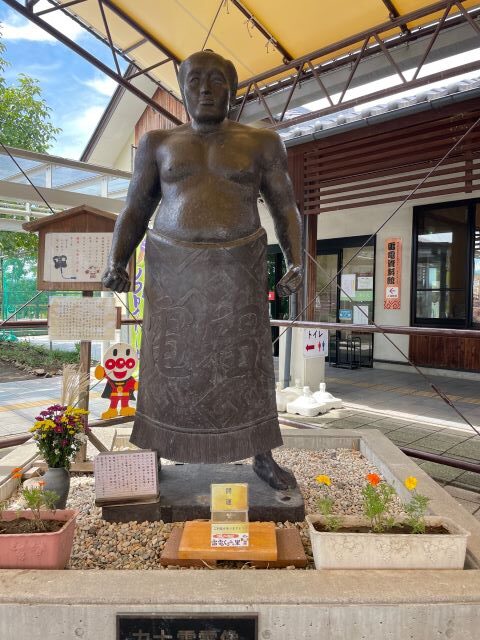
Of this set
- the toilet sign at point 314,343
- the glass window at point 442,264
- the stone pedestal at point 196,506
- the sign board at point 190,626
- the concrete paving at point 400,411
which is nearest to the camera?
the sign board at point 190,626

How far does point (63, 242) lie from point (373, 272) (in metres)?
7.03

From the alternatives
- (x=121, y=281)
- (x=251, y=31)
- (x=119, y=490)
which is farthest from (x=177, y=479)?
(x=251, y=31)

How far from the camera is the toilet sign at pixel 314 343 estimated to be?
649cm

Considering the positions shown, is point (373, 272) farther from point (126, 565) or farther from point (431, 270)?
point (126, 565)

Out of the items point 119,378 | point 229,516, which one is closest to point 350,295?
point 119,378

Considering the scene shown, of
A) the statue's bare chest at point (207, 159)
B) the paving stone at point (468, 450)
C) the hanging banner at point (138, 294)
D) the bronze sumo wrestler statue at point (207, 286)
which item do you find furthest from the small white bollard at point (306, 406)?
the statue's bare chest at point (207, 159)

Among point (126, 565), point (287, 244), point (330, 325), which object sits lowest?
point (126, 565)

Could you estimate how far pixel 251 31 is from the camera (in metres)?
5.00

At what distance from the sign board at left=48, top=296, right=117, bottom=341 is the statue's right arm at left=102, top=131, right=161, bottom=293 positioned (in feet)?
2.92

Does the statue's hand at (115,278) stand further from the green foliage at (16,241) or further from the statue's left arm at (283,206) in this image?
the green foliage at (16,241)

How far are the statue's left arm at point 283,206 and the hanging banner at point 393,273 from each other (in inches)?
269

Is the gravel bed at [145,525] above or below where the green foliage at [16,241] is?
below

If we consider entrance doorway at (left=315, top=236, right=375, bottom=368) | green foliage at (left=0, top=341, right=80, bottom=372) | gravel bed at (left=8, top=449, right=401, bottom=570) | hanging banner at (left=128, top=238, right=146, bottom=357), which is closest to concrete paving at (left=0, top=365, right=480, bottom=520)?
entrance doorway at (left=315, top=236, right=375, bottom=368)

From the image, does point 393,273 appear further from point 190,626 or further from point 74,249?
point 190,626
